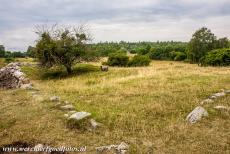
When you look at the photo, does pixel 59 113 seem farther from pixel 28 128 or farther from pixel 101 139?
pixel 101 139

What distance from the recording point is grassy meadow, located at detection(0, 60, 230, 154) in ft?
31.5

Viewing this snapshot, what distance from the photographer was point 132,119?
11758 millimetres

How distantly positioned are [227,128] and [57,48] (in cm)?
2154

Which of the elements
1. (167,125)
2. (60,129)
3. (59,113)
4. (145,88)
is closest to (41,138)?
(60,129)

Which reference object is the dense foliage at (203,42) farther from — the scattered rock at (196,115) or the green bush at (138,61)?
the scattered rock at (196,115)

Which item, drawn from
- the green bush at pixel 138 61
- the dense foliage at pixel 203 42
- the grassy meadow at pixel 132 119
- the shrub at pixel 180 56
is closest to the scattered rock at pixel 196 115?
the grassy meadow at pixel 132 119

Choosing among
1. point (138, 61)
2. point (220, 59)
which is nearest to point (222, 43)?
point (220, 59)

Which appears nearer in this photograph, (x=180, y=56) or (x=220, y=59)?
(x=220, y=59)

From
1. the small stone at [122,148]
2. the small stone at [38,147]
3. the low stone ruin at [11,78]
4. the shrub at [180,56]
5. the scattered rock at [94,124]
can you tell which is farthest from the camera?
the shrub at [180,56]

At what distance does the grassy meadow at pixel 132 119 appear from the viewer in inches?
378

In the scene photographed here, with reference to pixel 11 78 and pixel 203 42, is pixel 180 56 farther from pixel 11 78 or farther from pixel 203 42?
pixel 11 78

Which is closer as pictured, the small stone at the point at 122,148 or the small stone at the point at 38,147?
the small stone at the point at 122,148

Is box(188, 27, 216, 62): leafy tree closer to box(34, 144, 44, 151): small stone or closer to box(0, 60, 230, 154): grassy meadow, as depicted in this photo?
box(0, 60, 230, 154): grassy meadow

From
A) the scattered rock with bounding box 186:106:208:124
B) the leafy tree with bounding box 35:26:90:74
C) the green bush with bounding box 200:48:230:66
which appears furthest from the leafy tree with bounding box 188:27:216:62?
the scattered rock with bounding box 186:106:208:124
